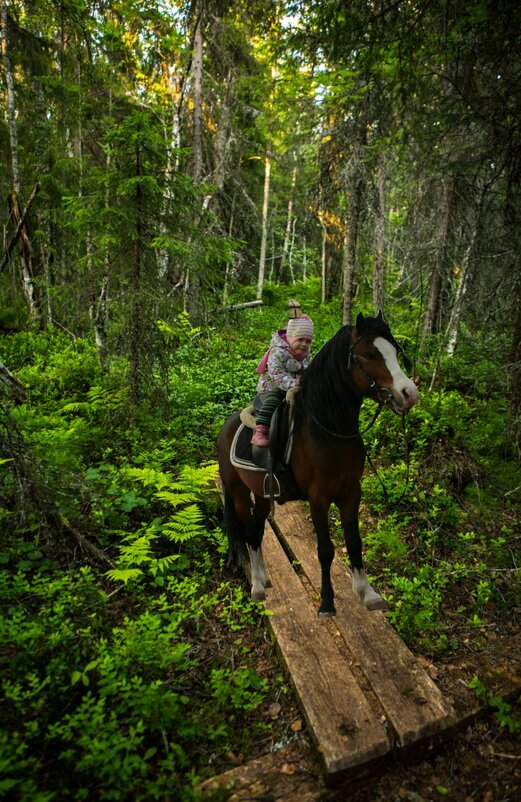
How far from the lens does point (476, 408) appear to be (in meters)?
8.05

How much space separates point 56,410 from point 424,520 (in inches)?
283

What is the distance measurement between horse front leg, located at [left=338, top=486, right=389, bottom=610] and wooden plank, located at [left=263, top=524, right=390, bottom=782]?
0.52m

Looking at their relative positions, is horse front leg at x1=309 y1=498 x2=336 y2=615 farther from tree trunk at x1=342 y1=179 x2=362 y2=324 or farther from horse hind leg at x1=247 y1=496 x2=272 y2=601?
tree trunk at x1=342 y1=179 x2=362 y2=324

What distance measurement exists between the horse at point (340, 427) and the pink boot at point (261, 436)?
0.33 meters

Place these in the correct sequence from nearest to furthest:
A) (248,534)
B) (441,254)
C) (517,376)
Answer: (248,534) → (517,376) → (441,254)

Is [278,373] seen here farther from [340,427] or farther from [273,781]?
[273,781]

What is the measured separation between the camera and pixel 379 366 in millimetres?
3010

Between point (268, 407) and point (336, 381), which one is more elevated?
point (336, 381)

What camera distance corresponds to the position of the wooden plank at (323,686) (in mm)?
2760

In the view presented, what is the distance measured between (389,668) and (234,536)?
2143mm

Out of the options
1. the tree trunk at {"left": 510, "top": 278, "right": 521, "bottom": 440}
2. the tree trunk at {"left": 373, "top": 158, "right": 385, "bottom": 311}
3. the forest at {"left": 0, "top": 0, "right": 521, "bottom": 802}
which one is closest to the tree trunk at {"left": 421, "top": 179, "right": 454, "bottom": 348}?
the forest at {"left": 0, "top": 0, "right": 521, "bottom": 802}

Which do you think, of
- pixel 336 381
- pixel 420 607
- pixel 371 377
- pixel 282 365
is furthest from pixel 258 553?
pixel 371 377

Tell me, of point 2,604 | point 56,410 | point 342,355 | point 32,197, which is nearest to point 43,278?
point 32,197

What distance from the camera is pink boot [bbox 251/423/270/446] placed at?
4.12 metres
